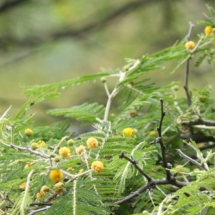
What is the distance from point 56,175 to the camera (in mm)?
806

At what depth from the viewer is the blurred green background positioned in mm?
4887

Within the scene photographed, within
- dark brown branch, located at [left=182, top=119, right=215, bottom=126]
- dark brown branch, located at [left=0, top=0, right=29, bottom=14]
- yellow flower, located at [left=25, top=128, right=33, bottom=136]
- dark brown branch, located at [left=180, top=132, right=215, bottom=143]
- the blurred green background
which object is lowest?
the blurred green background

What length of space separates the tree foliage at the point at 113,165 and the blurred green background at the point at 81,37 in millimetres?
3060

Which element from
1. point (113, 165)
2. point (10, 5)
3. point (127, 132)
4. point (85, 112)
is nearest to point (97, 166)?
point (113, 165)

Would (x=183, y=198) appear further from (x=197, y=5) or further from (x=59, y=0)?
(x=59, y=0)

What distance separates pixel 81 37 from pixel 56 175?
4.58 meters

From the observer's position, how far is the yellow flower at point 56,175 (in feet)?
2.64

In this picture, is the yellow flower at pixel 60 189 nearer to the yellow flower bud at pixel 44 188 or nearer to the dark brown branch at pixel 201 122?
the yellow flower bud at pixel 44 188

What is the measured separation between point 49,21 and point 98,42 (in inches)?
24.8

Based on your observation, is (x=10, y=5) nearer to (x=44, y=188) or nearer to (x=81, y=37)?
(x=81, y=37)

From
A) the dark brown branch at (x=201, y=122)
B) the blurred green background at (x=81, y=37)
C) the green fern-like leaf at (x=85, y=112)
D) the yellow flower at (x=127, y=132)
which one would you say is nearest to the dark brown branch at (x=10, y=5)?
the blurred green background at (x=81, y=37)

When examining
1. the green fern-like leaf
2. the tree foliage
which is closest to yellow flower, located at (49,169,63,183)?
the tree foliage

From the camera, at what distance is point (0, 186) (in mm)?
879

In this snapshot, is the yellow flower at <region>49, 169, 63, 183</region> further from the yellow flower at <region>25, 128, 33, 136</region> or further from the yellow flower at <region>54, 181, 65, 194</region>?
the yellow flower at <region>25, 128, 33, 136</region>
